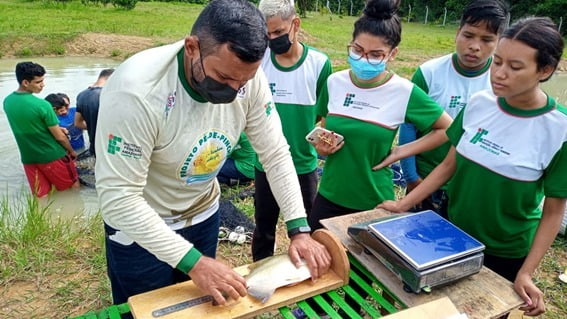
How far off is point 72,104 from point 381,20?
7.79m

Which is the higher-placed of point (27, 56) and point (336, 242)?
point (336, 242)

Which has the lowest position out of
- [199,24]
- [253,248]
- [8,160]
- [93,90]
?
[8,160]

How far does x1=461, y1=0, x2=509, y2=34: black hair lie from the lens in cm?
227

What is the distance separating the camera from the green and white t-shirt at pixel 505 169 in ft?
5.36

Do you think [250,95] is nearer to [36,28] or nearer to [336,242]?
[336,242]

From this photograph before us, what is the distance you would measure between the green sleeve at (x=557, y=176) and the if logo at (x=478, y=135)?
0.87 ft

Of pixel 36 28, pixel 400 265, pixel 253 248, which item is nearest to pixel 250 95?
pixel 400 265

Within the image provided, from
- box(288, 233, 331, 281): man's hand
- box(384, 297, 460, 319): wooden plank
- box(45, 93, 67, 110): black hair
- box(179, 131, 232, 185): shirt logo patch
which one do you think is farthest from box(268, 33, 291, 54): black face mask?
box(45, 93, 67, 110): black hair

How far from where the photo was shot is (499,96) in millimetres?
1742

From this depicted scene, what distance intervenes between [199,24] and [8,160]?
6329 millimetres

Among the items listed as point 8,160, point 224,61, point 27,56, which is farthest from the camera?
point 27,56

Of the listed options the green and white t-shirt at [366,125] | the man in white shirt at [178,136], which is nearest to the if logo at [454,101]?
the green and white t-shirt at [366,125]

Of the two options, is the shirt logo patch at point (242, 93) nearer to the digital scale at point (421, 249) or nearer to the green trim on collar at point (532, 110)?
the digital scale at point (421, 249)

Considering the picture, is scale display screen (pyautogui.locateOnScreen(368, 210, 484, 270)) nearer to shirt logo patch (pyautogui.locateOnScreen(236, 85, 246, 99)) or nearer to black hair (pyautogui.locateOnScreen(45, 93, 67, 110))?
shirt logo patch (pyautogui.locateOnScreen(236, 85, 246, 99))
